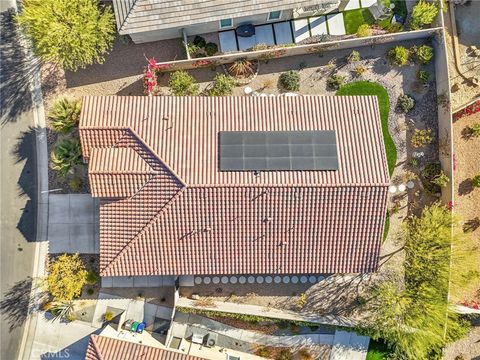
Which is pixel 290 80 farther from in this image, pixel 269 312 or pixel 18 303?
pixel 18 303

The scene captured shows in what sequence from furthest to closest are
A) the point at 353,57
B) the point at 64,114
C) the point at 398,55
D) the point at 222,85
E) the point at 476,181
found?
the point at 476,181
the point at 353,57
the point at 398,55
the point at 222,85
the point at 64,114

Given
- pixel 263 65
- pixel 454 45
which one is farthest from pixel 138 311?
pixel 454 45

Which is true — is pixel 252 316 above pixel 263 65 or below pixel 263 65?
below

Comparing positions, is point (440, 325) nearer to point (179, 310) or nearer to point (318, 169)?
point (318, 169)

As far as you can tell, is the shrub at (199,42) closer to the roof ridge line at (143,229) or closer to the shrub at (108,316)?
the roof ridge line at (143,229)

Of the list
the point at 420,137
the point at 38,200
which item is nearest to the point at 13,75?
the point at 38,200

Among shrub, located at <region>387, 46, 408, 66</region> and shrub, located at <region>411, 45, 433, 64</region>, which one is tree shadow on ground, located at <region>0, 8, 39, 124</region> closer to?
shrub, located at <region>387, 46, 408, 66</region>
